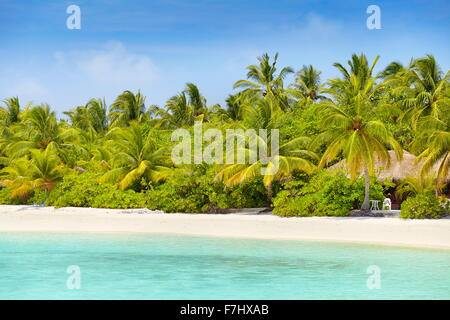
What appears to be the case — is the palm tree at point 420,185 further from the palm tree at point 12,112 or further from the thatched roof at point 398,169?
the palm tree at point 12,112

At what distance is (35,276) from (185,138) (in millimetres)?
13052

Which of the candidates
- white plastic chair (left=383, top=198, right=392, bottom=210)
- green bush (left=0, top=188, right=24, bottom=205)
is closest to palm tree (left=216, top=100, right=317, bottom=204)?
white plastic chair (left=383, top=198, right=392, bottom=210)

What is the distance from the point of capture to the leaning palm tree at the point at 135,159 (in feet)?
78.6

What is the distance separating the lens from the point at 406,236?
1627 cm

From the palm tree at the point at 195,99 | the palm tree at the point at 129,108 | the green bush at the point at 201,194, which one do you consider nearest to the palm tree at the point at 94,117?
the palm tree at the point at 129,108

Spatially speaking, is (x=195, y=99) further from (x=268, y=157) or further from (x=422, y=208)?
(x=422, y=208)

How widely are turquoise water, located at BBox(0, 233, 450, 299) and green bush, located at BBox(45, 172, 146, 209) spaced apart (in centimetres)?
657

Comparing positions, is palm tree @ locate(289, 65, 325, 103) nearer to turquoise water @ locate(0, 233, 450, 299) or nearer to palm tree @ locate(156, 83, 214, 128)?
palm tree @ locate(156, 83, 214, 128)

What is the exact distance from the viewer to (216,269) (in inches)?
472

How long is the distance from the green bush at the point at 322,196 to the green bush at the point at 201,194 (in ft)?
5.07

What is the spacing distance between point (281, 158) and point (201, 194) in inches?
153

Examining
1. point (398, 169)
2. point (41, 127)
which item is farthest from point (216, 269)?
Result: point (41, 127)
